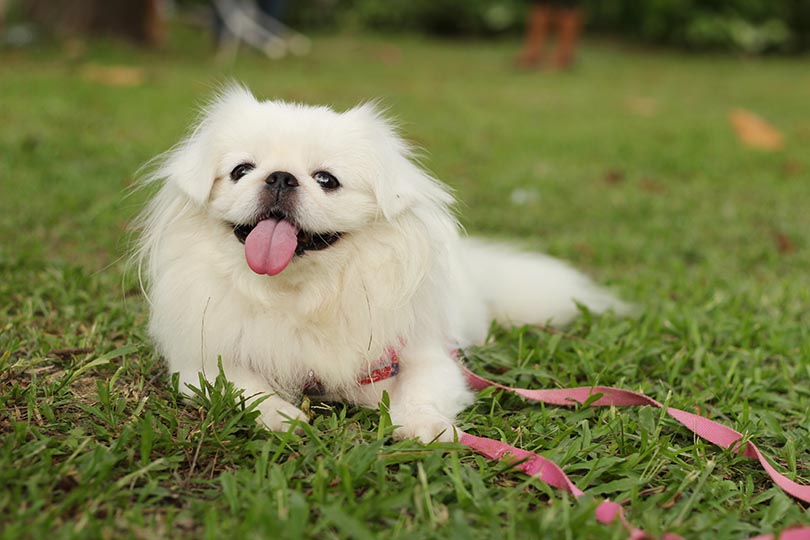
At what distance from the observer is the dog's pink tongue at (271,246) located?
2289mm

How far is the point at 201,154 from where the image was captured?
7.97 ft

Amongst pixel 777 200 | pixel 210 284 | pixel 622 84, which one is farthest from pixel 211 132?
pixel 622 84

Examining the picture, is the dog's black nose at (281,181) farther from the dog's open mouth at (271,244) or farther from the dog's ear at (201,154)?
the dog's ear at (201,154)

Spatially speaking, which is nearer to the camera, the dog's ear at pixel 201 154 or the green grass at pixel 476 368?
the green grass at pixel 476 368

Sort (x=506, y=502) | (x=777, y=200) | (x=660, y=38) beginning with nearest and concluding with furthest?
(x=506, y=502), (x=777, y=200), (x=660, y=38)

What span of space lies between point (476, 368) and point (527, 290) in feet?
2.18

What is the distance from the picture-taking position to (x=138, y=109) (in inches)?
293

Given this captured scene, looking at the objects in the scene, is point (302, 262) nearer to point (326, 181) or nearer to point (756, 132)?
point (326, 181)

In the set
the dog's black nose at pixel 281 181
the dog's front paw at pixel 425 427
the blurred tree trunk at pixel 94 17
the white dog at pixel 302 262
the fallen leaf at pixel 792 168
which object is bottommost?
the blurred tree trunk at pixel 94 17

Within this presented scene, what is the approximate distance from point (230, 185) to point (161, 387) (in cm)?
73

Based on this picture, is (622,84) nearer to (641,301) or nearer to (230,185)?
(641,301)

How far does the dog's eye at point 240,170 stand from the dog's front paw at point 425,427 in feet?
2.88

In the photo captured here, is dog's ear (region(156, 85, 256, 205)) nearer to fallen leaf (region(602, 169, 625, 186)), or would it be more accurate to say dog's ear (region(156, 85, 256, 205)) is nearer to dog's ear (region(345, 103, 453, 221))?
dog's ear (region(345, 103, 453, 221))

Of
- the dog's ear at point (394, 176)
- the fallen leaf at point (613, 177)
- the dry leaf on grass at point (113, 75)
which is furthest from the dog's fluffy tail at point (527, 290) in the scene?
the dry leaf on grass at point (113, 75)
